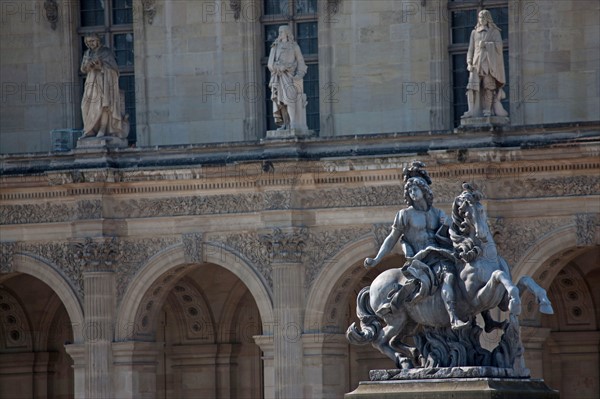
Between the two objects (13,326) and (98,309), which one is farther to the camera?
(13,326)

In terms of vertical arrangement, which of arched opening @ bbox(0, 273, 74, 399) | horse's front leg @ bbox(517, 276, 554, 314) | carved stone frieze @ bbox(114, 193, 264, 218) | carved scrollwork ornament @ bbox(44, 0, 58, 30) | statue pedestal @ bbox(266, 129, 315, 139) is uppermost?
carved scrollwork ornament @ bbox(44, 0, 58, 30)

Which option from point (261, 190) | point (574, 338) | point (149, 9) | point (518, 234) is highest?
point (149, 9)

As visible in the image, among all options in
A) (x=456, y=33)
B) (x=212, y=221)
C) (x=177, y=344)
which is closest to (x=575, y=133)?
(x=456, y=33)

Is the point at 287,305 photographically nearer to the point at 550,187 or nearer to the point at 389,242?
the point at 550,187

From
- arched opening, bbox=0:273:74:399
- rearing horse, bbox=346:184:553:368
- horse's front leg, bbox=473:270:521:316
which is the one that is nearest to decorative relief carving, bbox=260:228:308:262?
arched opening, bbox=0:273:74:399

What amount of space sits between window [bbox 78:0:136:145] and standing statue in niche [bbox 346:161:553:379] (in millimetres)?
18609

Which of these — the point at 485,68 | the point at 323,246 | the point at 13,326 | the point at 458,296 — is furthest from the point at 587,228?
the point at 458,296

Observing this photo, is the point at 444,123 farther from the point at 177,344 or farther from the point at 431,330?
the point at 431,330

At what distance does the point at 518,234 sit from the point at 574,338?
404cm

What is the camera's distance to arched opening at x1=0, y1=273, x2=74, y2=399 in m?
43.8

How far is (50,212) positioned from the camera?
40.8 meters

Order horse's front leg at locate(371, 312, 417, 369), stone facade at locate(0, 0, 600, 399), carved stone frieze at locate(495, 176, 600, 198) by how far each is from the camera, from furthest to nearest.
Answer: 1. stone facade at locate(0, 0, 600, 399)
2. carved stone frieze at locate(495, 176, 600, 198)
3. horse's front leg at locate(371, 312, 417, 369)

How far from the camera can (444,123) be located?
4003cm

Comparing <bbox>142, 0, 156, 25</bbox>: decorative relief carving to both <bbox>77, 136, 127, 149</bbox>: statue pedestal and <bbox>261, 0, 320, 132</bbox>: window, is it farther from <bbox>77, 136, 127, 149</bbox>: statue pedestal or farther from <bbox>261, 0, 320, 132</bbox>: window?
<bbox>77, 136, 127, 149</bbox>: statue pedestal
